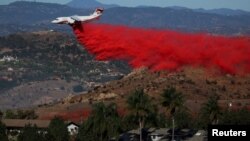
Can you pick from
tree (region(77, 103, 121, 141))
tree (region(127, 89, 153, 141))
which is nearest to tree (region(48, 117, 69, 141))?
tree (region(77, 103, 121, 141))

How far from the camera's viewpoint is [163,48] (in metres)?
99.6

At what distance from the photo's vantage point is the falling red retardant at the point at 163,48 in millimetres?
97562

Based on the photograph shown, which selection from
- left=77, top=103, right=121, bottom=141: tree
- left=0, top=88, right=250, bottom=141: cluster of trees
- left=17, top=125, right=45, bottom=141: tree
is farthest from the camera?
left=0, top=88, right=250, bottom=141: cluster of trees

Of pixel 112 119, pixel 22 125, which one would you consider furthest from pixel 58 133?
pixel 22 125

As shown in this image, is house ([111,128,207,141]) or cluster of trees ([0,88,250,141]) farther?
house ([111,128,207,141])

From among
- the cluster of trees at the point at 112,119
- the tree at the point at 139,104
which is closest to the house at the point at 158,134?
the cluster of trees at the point at 112,119

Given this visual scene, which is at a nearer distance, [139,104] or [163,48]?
[163,48]

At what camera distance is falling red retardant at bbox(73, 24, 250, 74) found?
3841 inches

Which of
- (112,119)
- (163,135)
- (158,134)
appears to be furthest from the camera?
(158,134)

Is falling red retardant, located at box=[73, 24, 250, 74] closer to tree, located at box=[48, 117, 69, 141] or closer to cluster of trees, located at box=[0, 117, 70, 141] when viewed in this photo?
cluster of trees, located at box=[0, 117, 70, 141]

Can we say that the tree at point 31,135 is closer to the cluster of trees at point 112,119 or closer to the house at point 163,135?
the cluster of trees at point 112,119

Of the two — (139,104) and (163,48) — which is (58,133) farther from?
(163,48)

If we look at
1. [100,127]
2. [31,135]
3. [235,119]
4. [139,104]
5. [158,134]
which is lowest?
[158,134]

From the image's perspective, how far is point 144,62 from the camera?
3824 inches
